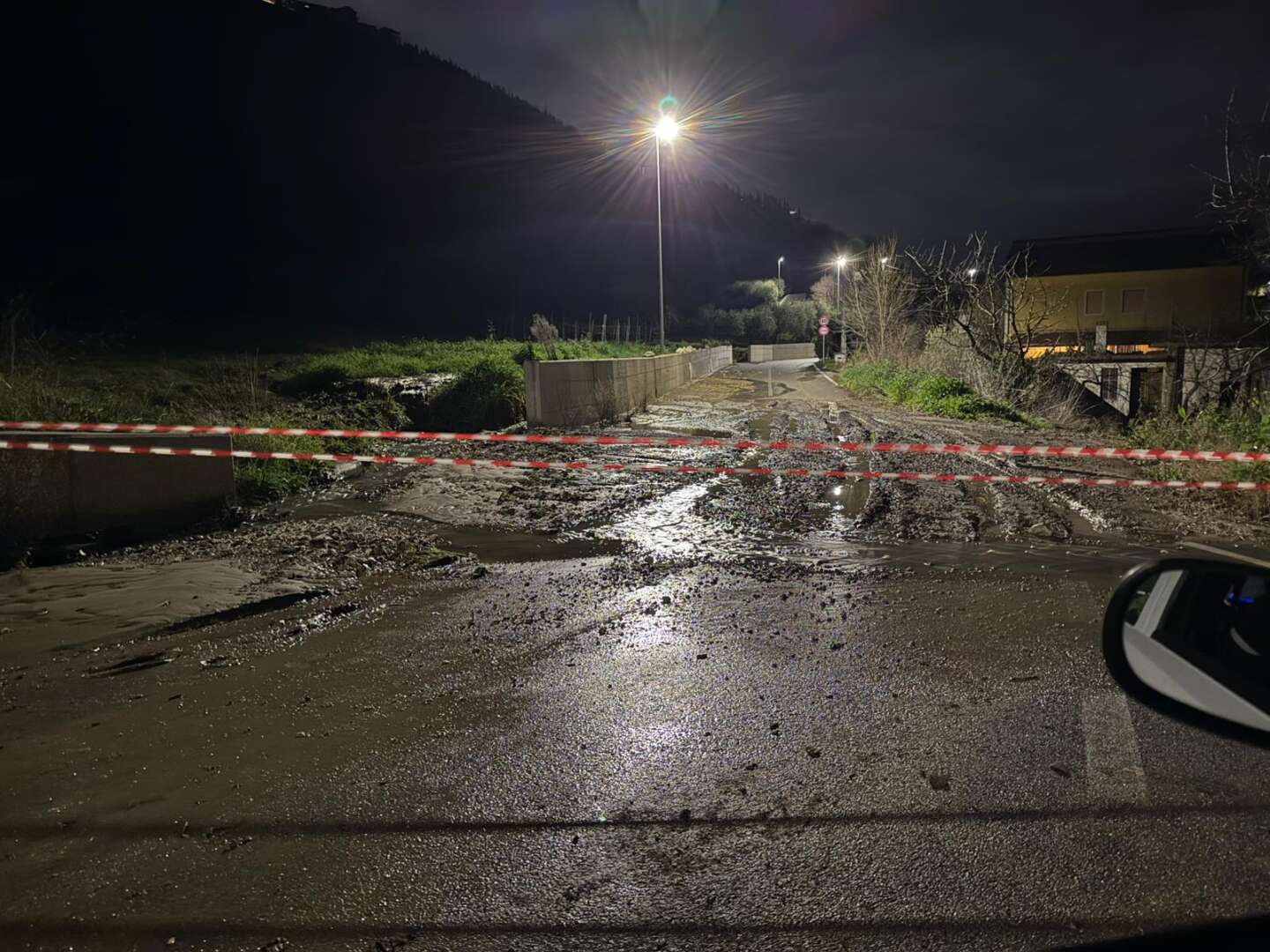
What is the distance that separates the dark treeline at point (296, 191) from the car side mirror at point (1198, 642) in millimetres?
32409

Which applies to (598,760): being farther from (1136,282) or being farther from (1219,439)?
(1136,282)

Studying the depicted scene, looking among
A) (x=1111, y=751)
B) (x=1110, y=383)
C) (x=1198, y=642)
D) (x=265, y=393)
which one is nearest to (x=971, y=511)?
(x=1111, y=751)

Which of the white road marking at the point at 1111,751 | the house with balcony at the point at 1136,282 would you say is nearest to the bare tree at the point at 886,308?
the house with balcony at the point at 1136,282

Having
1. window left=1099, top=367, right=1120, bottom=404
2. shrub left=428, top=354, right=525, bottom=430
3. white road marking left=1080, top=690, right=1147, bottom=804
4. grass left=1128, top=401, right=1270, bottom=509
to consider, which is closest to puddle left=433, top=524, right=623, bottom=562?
white road marking left=1080, top=690, right=1147, bottom=804

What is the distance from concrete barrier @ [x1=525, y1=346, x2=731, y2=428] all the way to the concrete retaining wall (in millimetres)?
40285

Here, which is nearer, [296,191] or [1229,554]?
[1229,554]

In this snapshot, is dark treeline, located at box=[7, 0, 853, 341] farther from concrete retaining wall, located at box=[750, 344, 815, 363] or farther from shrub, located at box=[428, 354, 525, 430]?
shrub, located at box=[428, 354, 525, 430]

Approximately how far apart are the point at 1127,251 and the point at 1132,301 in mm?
3827

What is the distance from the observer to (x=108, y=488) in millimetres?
8055

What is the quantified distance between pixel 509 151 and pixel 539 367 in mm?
100622

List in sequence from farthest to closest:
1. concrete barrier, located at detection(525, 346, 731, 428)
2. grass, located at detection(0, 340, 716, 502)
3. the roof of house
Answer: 1. the roof of house
2. concrete barrier, located at detection(525, 346, 731, 428)
3. grass, located at detection(0, 340, 716, 502)

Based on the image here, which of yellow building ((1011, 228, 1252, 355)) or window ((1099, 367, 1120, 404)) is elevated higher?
yellow building ((1011, 228, 1252, 355))

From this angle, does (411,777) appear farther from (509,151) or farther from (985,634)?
(509,151)

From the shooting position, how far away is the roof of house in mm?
45219
